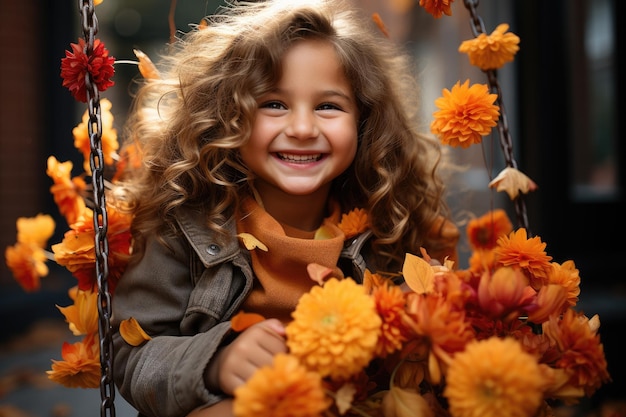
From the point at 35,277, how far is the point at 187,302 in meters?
0.54

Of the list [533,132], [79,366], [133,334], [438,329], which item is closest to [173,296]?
[133,334]

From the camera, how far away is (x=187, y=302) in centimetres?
151

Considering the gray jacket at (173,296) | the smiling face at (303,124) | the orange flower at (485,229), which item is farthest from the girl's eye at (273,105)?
the orange flower at (485,229)

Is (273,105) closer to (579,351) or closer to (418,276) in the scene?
(418,276)

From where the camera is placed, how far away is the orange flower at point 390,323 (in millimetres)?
1150

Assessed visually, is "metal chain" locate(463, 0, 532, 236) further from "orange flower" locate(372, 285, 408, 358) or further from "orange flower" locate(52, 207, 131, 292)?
"orange flower" locate(52, 207, 131, 292)

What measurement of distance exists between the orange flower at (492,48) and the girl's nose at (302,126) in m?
0.36

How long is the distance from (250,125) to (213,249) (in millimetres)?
273

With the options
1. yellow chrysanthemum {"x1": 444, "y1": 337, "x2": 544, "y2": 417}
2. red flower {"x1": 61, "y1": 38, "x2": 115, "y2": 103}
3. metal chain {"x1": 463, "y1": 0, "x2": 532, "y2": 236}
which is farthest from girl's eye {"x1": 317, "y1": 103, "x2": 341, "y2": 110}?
yellow chrysanthemum {"x1": 444, "y1": 337, "x2": 544, "y2": 417}

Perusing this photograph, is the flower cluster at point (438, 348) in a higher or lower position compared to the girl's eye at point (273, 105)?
lower

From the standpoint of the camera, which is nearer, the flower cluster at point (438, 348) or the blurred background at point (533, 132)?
the flower cluster at point (438, 348)

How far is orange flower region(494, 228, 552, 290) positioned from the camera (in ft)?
4.58

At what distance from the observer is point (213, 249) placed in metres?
1.50

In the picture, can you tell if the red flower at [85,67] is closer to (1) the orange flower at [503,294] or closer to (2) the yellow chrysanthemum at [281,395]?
(2) the yellow chrysanthemum at [281,395]
